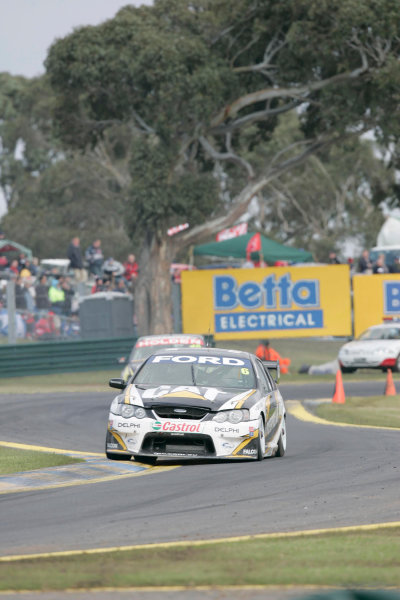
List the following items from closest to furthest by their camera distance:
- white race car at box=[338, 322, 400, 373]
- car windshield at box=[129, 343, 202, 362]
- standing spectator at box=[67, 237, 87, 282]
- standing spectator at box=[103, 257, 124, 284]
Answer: car windshield at box=[129, 343, 202, 362], white race car at box=[338, 322, 400, 373], standing spectator at box=[67, 237, 87, 282], standing spectator at box=[103, 257, 124, 284]

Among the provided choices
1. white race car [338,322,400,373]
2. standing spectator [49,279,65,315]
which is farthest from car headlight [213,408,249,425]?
white race car [338,322,400,373]

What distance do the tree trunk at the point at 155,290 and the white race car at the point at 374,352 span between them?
20.5ft

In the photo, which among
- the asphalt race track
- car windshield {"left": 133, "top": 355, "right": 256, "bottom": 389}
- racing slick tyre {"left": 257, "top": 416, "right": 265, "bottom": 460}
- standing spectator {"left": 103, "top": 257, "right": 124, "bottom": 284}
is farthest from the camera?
standing spectator {"left": 103, "top": 257, "right": 124, "bottom": 284}

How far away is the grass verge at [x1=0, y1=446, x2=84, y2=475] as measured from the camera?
12.5 meters

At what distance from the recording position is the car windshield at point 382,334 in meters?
34.1

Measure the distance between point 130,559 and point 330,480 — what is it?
439cm

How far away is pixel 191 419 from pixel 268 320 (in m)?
24.5

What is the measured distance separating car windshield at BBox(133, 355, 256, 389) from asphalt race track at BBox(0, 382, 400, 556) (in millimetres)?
890

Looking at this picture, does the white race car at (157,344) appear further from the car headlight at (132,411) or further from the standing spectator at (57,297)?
the car headlight at (132,411)

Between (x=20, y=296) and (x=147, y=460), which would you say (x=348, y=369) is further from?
(x=147, y=460)

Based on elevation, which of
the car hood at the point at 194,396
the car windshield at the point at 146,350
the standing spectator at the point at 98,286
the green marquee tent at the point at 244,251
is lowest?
the car windshield at the point at 146,350

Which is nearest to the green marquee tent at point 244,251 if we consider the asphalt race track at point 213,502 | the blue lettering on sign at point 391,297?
the blue lettering on sign at point 391,297

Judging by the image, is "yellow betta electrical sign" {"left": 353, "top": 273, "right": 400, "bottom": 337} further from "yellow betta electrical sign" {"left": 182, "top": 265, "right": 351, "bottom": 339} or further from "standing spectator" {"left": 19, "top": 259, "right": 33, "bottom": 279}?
"standing spectator" {"left": 19, "top": 259, "right": 33, "bottom": 279}

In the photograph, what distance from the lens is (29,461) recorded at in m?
13.1
